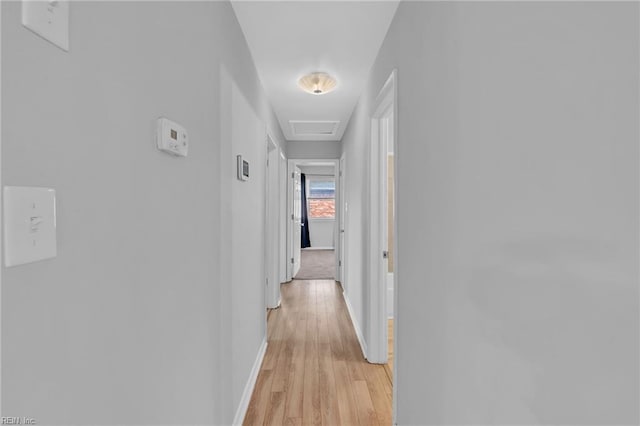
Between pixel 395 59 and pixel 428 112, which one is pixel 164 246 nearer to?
pixel 428 112

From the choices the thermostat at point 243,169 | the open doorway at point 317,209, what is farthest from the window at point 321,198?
the thermostat at point 243,169

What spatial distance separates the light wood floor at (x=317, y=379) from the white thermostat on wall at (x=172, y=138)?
1.67 m

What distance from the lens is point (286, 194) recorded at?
5199 mm

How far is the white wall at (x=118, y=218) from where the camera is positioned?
57cm

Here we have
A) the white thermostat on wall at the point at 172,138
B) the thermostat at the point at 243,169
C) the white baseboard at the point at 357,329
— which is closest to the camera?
the white thermostat on wall at the point at 172,138

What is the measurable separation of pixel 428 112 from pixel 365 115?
1626mm

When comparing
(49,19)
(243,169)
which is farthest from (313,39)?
(49,19)

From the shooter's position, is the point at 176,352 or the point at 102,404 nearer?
the point at 102,404

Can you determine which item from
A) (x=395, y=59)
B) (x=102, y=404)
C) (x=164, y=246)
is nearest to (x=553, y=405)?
(x=102, y=404)

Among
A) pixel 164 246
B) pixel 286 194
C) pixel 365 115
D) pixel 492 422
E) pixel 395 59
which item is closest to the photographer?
pixel 492 422

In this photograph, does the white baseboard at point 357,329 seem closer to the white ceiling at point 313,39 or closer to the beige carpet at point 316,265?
the beige carpet at point 316,265

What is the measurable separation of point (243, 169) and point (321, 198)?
729 cm

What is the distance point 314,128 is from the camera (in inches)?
182

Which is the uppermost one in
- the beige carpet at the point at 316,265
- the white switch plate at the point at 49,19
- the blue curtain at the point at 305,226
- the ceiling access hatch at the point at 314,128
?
the ceiling access hatch at the point at 314,128
